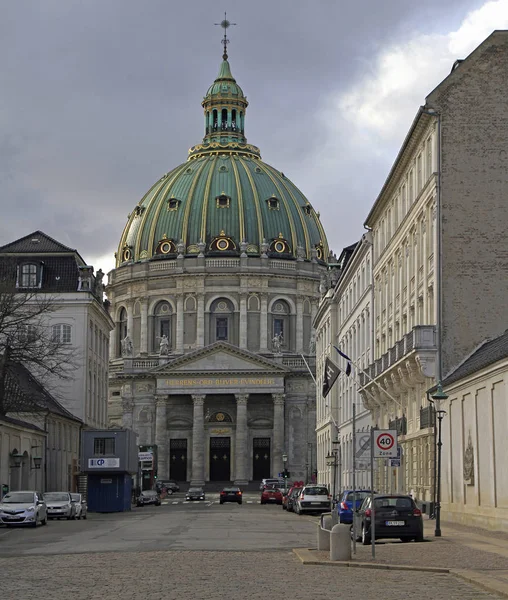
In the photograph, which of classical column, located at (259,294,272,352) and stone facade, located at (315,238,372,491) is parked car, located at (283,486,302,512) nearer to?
stone facade, located at (315,238,372,491)

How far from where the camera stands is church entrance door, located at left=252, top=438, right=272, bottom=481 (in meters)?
136

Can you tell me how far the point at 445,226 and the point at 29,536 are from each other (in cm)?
1853

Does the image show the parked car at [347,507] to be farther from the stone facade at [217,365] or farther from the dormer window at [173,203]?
the dormer window at [173,203]

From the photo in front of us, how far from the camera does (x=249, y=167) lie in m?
156

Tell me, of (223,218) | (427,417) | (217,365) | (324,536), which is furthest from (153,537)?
(223,218)

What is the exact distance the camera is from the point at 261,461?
13625 centimetres

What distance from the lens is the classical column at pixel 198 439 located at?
133 metres

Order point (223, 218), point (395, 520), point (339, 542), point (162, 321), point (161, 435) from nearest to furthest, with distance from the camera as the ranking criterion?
point (339, 542)
point (395, 520)
point (161, 435)
point (162, 321)
point (223, 218)

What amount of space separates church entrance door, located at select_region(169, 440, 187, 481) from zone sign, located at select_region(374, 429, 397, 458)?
111 meters

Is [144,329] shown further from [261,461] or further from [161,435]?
[261,461]

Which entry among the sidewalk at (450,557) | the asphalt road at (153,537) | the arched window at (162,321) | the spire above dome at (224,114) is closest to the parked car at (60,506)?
the asphalt road at (153,537)

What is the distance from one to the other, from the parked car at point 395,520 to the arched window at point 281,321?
114m

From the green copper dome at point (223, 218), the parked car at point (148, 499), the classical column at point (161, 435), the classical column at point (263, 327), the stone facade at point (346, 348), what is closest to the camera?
the stone facade at point (346, 348)

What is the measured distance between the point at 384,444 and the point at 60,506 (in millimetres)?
28304
